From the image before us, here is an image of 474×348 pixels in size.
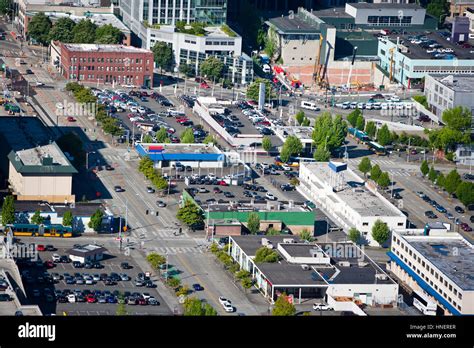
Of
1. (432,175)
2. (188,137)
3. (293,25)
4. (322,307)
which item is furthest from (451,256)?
(293,25)

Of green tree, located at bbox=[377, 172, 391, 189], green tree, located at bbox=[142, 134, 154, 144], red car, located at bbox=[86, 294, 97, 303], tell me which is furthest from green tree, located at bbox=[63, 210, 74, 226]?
green tree, located at bbox=[377, 172, 391, 189]

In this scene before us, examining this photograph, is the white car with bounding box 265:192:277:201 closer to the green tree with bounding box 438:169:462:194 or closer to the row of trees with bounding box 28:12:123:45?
the green tree with bounding box 438:169:462:194

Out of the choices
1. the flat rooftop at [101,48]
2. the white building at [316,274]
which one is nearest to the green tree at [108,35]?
the flat rooftop at [101,48]

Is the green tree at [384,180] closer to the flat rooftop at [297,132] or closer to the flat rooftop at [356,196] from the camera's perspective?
the flat rooftop at [356,196]

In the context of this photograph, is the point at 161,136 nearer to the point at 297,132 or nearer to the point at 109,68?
the point at 297,132

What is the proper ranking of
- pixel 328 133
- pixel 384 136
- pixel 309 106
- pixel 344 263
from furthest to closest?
pixel 309 106
pixel 384 136
pixel 328 133
pixel 344 263
